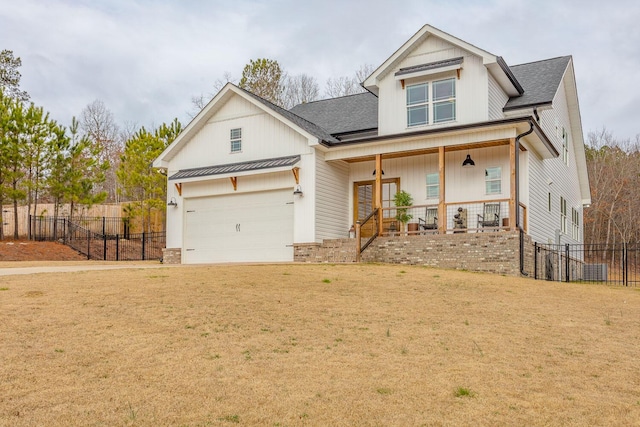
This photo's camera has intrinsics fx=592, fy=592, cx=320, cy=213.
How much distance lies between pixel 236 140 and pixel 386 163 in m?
5.21

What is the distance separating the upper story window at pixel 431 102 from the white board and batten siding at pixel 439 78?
0.15m

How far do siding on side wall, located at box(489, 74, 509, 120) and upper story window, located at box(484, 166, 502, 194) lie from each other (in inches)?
63.7

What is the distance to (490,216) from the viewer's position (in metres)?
17.2

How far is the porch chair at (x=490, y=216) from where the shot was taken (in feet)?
55.7

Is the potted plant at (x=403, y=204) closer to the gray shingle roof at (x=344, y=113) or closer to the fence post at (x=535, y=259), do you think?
the gray shingle roof at (x=344, y=113)

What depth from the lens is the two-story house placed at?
17766 mm

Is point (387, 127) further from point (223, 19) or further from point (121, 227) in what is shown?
point (121, 227)

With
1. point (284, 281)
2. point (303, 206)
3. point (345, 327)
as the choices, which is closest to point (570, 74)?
point (303, 206)

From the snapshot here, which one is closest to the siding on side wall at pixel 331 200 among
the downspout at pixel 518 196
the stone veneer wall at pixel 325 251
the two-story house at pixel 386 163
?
the two-story house at pixel 386 163

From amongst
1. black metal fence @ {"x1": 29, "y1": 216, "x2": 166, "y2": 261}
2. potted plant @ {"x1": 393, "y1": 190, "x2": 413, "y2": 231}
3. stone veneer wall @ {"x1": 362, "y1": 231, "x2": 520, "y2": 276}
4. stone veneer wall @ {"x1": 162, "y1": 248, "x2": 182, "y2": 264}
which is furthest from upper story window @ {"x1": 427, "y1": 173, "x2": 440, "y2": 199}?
black metal fence @ {"x1": 29, "y1": 216, "x2": 166, "y2": 261}

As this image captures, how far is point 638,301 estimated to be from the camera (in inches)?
480

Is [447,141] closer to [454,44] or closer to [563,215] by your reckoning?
[454,44]

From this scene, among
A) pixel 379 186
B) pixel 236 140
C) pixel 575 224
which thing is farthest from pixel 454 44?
pixel 575 224

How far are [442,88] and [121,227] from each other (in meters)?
20.5
